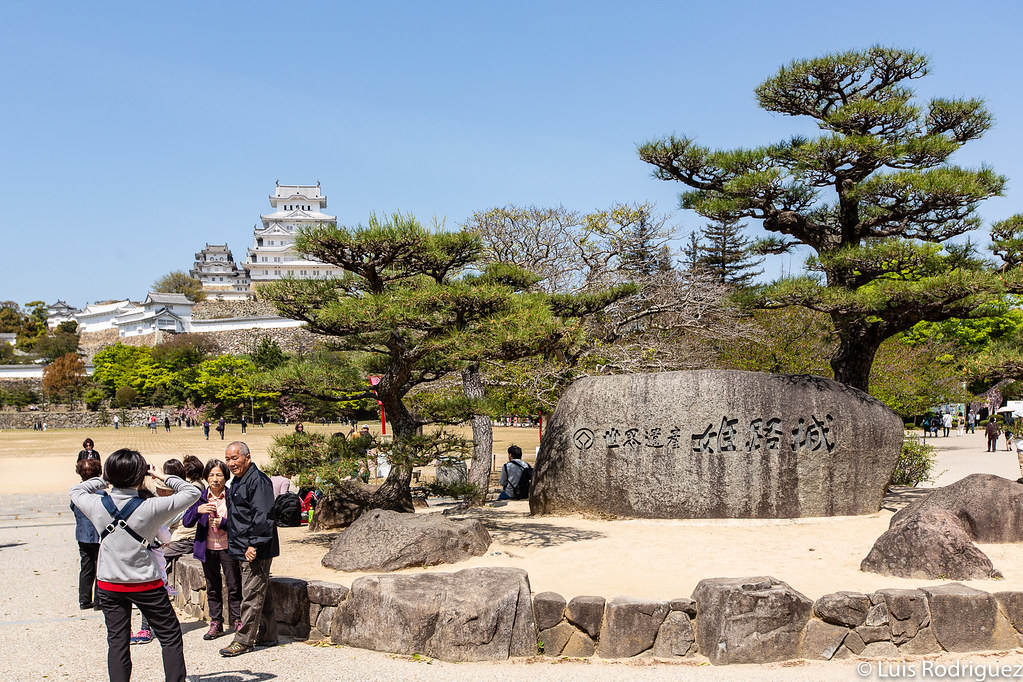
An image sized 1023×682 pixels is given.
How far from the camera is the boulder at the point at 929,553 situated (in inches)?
249

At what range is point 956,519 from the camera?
22.9 feet

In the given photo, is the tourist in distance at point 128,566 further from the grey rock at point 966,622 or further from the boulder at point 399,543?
the grey rock at point 966,622

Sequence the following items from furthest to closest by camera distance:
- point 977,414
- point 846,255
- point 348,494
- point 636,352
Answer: point 977,414 → point 636,352 → point 846,255 → point 348,494

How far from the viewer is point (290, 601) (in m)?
5.76

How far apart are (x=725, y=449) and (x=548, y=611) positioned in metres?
4.85

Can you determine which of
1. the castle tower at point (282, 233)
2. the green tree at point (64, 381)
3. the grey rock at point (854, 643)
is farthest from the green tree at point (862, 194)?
the castle tower at point (282, 233)

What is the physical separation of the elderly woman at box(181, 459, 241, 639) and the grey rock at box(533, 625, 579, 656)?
218cm

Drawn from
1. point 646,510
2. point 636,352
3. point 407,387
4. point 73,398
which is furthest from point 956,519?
point 73,398

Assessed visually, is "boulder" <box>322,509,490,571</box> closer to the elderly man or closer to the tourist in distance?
the elderly man

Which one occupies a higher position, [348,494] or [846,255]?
[846,255]

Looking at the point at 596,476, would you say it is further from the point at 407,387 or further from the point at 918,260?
the point at 918,260

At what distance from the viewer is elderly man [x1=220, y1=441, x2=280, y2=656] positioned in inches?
207

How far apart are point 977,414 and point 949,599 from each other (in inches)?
1772

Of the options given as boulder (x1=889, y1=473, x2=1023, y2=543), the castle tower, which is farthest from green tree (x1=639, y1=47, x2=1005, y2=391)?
the castle tower
